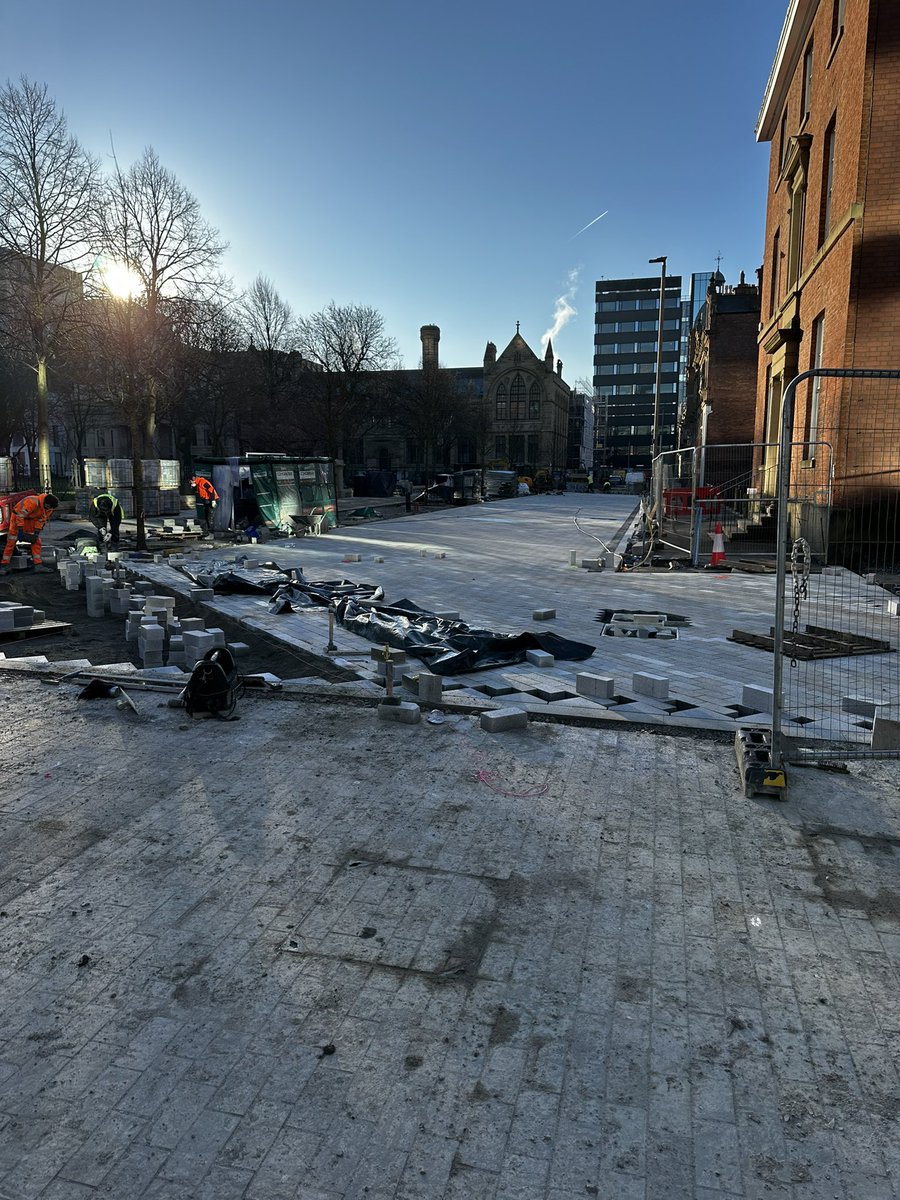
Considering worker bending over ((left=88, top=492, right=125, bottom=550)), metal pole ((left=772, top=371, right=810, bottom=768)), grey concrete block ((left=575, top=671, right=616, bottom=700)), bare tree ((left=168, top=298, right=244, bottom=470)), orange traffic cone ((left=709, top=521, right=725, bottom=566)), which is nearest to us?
metal pole ((left=772, top=371, right=810, bottom=768))

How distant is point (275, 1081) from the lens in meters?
2.62

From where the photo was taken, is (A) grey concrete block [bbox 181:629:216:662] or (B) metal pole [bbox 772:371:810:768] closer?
(B) metal pole [bbox 772:371:810:768]

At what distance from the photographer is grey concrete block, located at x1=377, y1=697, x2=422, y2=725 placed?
624 centimetres

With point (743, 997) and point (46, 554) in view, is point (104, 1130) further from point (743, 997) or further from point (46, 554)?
point (46, 554)

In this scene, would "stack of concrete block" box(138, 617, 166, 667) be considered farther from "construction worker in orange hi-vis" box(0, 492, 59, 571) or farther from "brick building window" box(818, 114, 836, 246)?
"brick building window" box(818, 114, 836, 246)

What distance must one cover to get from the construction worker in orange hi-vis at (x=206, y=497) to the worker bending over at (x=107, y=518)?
327 cm

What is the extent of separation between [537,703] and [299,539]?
18.2 metres

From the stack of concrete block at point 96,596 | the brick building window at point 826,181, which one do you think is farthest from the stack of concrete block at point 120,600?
the brick building window at point 826,181

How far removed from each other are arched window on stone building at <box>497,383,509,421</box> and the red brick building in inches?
2661

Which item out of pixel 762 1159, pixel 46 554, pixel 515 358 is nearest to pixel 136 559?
pixel 46 554

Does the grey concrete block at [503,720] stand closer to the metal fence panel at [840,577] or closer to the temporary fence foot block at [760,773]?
the temporary fence foot block at [760,773]

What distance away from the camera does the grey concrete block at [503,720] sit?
605cm

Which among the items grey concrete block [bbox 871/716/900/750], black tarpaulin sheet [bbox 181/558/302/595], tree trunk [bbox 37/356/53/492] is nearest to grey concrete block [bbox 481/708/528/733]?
grey concrete block [bbox 871/716/900/750]

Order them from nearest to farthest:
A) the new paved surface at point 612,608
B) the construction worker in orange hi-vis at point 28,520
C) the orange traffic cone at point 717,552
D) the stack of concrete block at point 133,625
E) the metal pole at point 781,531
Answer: the metal pole at point 781,531 → the new paved surface at point 612,608 → the stack of concrete block at point 133,625 → the construction worker in orange hi-vis at point 28,520 → the orange traffic cone at point 717,552
